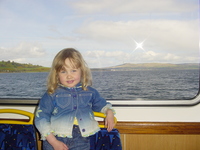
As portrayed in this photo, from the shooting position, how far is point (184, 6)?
1717 millimetres

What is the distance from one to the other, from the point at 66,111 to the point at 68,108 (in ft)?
0.08

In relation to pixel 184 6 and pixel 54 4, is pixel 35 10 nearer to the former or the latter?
pixel 54 4

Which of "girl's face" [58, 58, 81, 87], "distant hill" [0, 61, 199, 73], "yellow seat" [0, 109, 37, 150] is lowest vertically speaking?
"yellow seat" [0, 109, 37, 150]

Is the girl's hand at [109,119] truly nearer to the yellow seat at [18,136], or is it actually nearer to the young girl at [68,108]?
the young girl at [68,108]

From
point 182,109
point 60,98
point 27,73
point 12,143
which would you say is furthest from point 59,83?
point 182,109

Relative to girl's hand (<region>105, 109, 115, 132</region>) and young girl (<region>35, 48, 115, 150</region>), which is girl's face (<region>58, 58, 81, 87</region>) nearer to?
young girl (<region>35, 48, 115, 150</region>)

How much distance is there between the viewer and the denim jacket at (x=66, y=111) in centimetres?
140

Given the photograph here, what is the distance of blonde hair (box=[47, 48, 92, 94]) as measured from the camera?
144 centimetres

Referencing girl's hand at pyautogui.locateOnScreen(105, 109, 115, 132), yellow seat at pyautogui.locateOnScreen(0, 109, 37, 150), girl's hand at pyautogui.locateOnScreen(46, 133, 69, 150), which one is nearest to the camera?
girl's hand at pyautogui.locateOnScreen(46, 133, 69, 150)

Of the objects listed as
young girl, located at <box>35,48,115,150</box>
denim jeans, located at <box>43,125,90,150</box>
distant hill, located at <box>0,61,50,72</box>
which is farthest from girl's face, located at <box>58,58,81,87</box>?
distant hill, located at <box>0,61,50,72</box>

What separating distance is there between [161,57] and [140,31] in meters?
0.29

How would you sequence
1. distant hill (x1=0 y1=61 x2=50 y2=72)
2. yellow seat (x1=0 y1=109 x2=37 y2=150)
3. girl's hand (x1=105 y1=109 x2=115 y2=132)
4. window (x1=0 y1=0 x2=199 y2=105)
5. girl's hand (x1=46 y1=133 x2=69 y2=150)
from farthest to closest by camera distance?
distant hill (x1=0 y1=61 x2=50 y2=72)
window (x1=0 y1=0 x2=199 y2=105)
yellow seat (x1=0 y1=109 x2=37 y2=150)
girl's hand (x1=105 y1=109 x2=115 y2=132)
girl's hand (x1=46 y1=133 x2=69 y2=150)

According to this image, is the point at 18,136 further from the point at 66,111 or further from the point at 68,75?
the point at 68,75

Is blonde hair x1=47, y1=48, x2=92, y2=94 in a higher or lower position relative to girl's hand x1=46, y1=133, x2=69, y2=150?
higher
